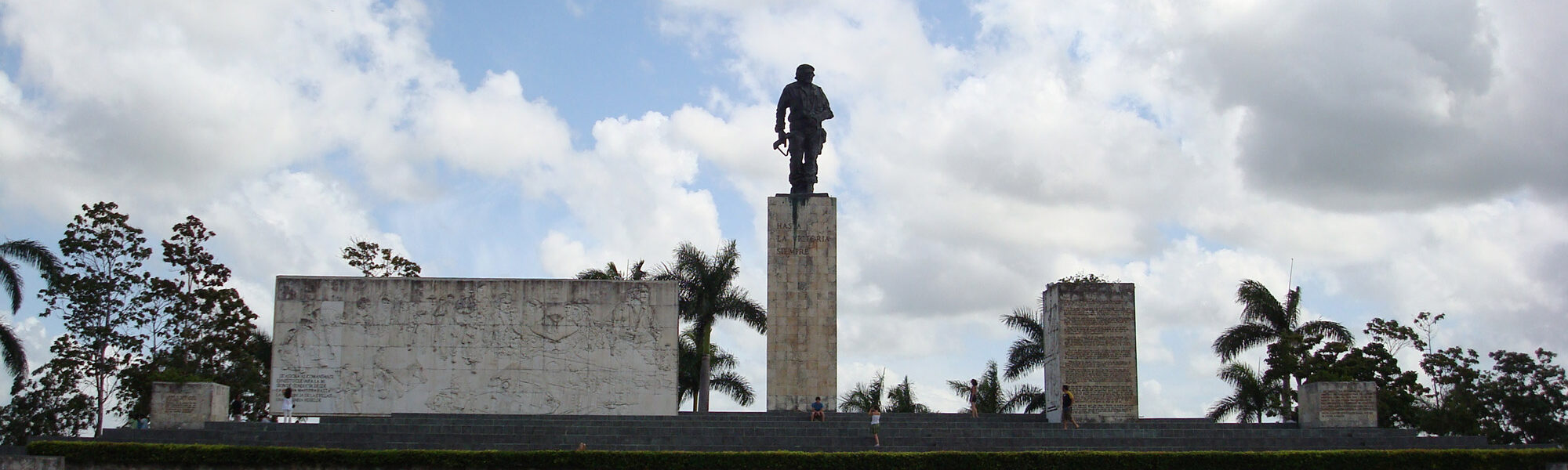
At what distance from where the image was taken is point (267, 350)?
89.0 feet

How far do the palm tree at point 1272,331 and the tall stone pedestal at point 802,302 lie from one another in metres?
9.39

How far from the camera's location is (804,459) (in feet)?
54.1

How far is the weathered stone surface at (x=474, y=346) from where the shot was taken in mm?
20766

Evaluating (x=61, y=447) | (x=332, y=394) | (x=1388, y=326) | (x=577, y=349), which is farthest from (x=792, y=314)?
(x=1388, y=326)

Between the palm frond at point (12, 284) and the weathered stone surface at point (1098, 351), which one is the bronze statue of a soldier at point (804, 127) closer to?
the weathered stone surface at point (1098, 351)

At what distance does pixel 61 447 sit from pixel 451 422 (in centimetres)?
478

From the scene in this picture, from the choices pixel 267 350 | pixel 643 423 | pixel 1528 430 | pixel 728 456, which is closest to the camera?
pixel 728 456

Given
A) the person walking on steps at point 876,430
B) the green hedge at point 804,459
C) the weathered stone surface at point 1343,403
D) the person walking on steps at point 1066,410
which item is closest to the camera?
the green hedge at point 804,459

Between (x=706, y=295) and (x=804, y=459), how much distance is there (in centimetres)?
1063

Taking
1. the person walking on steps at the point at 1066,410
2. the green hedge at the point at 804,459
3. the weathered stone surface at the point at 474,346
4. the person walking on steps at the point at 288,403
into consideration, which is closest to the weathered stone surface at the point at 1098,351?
the person walking on steps at the point at 1066,410

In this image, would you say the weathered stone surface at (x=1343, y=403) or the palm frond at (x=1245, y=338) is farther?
the palm frond at (x=1245, y=338)

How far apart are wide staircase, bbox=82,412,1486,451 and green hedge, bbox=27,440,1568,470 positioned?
0.57 m

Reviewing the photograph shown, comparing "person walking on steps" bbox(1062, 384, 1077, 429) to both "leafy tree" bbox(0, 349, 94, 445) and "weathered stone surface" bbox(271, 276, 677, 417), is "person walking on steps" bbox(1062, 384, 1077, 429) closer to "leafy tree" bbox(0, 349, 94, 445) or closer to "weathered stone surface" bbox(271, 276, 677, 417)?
"weathered stone surface" bbox(271, 276, 677, 417)

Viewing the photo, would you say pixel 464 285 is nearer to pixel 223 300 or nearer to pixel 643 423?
pixel 643 423
